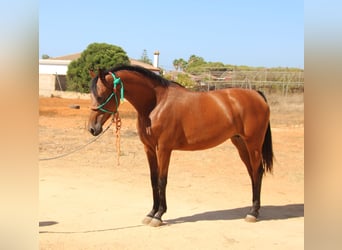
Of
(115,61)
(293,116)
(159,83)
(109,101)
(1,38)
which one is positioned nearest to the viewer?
(1,38)

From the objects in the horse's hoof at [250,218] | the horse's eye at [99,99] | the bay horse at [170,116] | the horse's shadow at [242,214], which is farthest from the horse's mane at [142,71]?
the horse's hoof at [250,218]

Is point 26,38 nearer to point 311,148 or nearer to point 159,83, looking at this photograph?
point 311,148

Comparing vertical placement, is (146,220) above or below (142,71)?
below

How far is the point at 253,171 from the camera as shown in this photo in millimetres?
5430

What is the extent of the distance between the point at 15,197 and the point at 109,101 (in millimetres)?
3454

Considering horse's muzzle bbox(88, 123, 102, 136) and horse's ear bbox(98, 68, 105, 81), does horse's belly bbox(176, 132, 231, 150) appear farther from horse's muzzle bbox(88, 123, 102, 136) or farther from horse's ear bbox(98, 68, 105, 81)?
horse's ear bbox(98, 68, 105, 81)

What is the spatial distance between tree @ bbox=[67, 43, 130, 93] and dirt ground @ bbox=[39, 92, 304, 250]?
22693mm

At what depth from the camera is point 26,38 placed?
1191mm

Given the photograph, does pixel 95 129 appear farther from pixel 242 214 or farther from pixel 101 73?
pixel 242 214

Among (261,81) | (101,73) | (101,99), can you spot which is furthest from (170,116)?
(261,81)

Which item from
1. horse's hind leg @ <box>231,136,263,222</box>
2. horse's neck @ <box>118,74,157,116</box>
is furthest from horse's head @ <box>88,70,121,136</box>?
horse's hind leg @ <box>231,136,263,222</box>

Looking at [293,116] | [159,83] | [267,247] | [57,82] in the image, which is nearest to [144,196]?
[159,83]

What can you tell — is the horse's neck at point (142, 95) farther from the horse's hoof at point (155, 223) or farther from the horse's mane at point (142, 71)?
the horse's hoof at point (155, 223)

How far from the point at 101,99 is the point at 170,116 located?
884 millimetres
